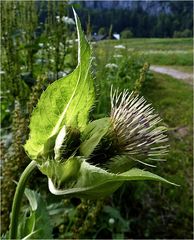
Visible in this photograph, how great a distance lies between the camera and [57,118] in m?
1.05

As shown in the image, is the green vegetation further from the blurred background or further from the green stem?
the green stem

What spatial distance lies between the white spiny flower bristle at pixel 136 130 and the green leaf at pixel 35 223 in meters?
0.46

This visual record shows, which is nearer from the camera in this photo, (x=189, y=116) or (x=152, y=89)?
(x=189, y=116)

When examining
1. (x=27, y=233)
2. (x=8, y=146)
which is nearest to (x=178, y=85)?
(x=8, y=146)

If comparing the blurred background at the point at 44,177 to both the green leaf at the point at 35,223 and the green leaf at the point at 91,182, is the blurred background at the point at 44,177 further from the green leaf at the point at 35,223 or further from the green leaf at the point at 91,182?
the green leaf at the point at 91,182

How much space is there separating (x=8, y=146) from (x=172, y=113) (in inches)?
228

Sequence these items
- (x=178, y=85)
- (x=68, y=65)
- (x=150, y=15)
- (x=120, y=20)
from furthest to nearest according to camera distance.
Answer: (x=150, y=15)
(x=120, y=20)
(x=178, y=85)
(x=68, y=65)

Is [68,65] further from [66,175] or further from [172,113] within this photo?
[172,113]

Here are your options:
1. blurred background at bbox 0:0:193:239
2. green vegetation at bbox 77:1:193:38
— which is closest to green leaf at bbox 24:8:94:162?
blurred background at bbox 0:0:193:239

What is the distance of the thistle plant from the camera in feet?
3.30

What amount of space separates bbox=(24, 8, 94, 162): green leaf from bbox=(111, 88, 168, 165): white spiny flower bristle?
0.07 metres

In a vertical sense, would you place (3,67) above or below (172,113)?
above

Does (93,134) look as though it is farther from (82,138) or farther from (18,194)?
(18,194)

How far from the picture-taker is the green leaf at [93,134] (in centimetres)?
102
